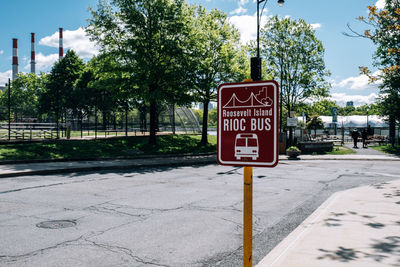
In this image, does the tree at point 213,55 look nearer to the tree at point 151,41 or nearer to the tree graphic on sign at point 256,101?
the tree at point 151,41

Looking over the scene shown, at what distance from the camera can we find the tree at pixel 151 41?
2323cm

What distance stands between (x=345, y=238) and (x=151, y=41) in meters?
20.8

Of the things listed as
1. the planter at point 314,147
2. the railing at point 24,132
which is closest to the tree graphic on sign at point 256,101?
the railing at point 24,132

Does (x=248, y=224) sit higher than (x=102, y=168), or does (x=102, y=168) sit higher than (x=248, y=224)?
(x=248, y=224)

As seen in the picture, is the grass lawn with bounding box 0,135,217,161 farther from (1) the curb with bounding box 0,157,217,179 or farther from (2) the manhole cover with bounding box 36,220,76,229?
(2) the manhole cover with bounding box 36,220,76,229

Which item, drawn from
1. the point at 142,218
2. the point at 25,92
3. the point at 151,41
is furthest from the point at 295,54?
the point at 25,92

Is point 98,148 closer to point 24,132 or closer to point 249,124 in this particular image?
point 24,132

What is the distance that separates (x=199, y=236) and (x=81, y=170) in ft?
34.0

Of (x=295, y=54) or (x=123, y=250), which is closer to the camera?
(x=123, y=250)

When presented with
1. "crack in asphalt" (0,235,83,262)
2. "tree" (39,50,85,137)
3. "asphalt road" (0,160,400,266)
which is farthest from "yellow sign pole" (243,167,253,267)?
"tree" (39,50,85,137)

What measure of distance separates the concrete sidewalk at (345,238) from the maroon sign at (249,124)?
226 cm

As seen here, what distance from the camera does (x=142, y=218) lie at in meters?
6.99

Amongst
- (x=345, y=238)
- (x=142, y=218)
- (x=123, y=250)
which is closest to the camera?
(x=123, y=250)

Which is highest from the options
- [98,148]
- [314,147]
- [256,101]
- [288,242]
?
[256,101]
